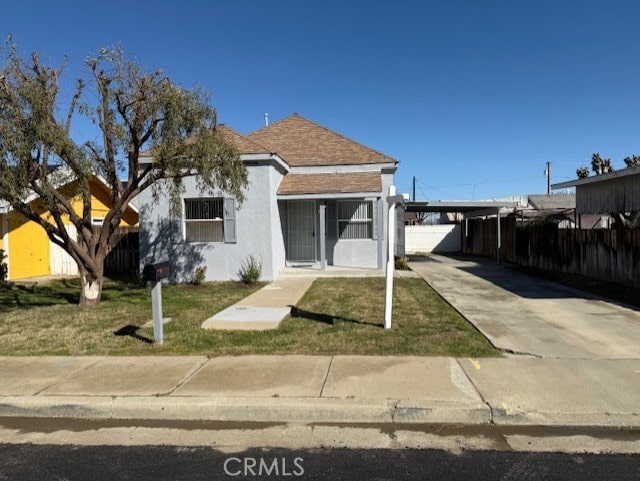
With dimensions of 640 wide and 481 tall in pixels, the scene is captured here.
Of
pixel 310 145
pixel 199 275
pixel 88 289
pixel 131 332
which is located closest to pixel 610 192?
pixel 310 145

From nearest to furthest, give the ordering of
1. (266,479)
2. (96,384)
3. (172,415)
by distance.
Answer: (266,479)
(172,415)
(96,384)

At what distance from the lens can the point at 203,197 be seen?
48.8 ft

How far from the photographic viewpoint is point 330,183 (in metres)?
16.3

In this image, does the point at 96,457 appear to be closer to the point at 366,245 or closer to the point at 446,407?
the point at 446,407

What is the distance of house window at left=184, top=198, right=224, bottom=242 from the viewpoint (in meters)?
15.0

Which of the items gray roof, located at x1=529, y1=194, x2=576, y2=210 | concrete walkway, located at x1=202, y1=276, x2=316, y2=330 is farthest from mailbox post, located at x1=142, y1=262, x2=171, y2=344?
gray roof, located at x1=529, y1=194, x2=576, y2=210

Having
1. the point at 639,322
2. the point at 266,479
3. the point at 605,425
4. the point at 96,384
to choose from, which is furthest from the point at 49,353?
the point at 639,322

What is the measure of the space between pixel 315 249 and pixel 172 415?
40.5 ft

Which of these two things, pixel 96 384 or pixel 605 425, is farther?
pixel 96 384

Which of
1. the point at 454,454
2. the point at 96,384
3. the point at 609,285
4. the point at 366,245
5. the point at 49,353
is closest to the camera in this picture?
the point at 454,454

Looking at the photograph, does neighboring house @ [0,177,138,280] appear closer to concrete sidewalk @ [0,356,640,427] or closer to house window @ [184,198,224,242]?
house window @ [184,198,224,242]

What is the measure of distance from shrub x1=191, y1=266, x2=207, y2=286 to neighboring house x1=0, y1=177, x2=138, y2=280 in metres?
4.77

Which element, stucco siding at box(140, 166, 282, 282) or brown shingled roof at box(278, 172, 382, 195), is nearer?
stucco siding at box(140, 166, 282, 282)

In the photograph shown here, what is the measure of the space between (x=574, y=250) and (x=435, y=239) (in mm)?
16019
